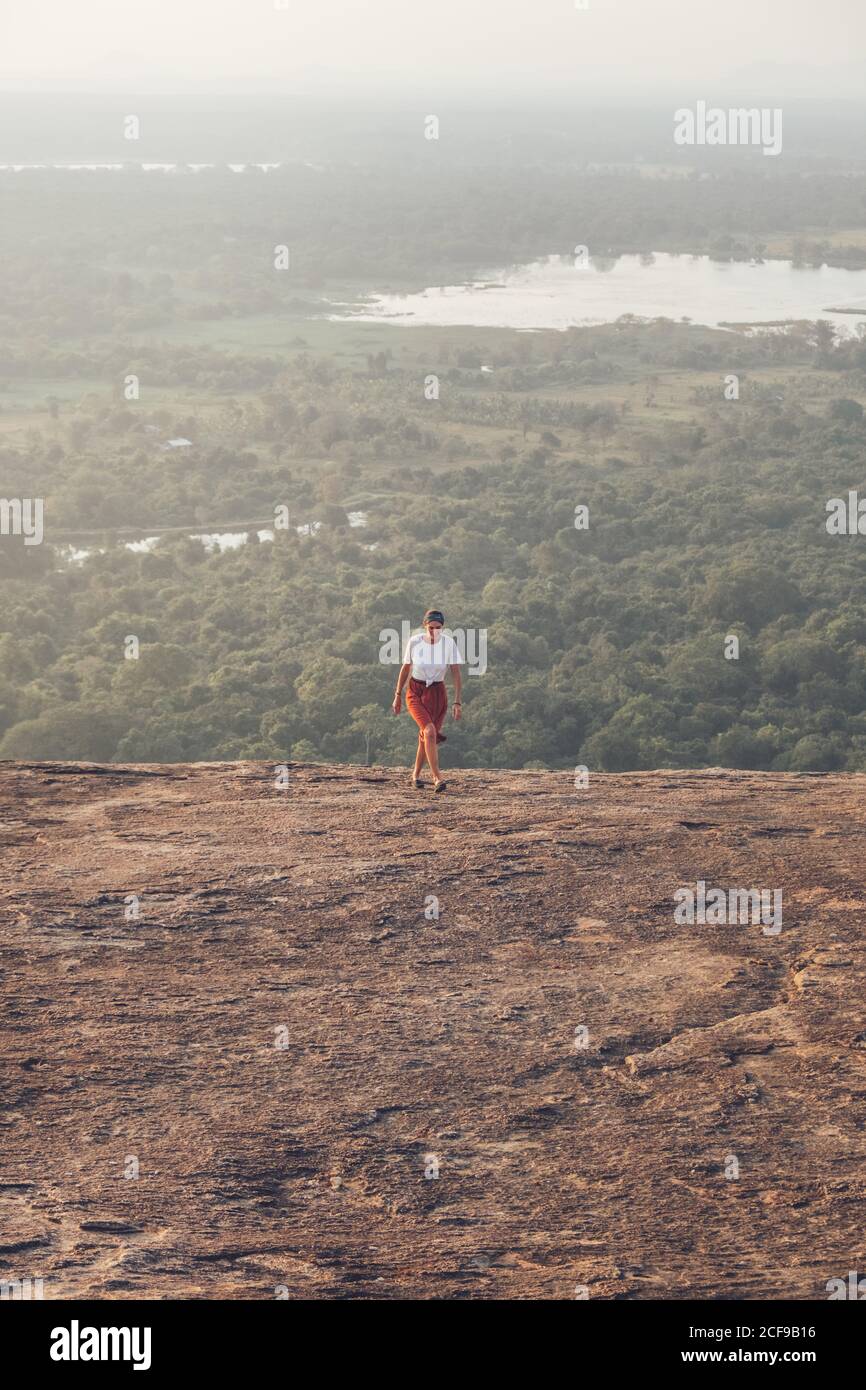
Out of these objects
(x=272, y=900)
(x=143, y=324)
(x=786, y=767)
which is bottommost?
(x=786, y=767)

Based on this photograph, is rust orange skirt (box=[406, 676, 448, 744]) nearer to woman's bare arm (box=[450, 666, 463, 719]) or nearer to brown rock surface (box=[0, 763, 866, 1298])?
woman's bare arm (box=[450, 666, 463, 719])

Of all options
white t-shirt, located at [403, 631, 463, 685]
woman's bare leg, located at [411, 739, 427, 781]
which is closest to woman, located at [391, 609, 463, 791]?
white t-shirt, located at [403, 631, 463, 685]

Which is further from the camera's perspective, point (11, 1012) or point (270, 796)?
point (270, 796)

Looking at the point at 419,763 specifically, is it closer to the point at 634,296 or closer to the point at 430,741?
the point at 430,741

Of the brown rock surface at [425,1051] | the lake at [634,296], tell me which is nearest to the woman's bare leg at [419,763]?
the brown rock surface at [425,1051]

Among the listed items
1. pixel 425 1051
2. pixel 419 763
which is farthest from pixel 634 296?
pixel 425 1051

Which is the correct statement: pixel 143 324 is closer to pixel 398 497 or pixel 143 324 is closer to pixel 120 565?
pixel 398 497
